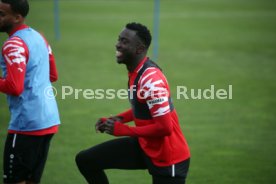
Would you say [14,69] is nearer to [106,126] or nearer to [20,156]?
[20,156]

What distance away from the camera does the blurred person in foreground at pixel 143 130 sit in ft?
17.7

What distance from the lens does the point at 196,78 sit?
15.4 metres

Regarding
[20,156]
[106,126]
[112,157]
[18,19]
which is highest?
[18,19]

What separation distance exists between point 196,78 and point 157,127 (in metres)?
10.2

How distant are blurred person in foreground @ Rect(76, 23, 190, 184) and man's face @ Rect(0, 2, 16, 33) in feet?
3.30

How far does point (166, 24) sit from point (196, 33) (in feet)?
9.62

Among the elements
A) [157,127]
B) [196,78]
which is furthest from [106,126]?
[196,78]

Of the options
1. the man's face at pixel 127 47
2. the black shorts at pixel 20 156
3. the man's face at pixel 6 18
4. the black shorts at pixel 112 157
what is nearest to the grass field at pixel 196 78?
the black shorts at pixel 112 157

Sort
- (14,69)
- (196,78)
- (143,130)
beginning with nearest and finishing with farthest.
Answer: (14,69), (143,130), (196,78)

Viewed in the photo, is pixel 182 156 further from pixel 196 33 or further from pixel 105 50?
pixel 196 33

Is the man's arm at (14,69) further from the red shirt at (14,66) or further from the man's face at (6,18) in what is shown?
the man's face at (6,18)

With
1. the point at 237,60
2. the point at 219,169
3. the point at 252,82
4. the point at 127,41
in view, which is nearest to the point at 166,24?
the point at 237,60

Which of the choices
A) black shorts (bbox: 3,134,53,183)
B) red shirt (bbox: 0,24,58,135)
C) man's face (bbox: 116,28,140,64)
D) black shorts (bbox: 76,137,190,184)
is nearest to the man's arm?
red shirt (bbox: 0,24,58,135)

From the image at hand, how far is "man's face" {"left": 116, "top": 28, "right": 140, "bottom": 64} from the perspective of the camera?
562 centimetres
